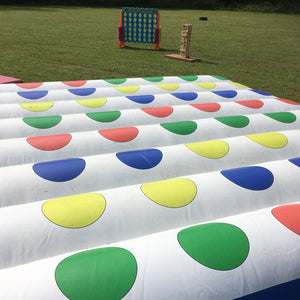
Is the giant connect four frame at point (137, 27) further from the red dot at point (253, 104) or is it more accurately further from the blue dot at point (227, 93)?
the red dot at point (253, 104)

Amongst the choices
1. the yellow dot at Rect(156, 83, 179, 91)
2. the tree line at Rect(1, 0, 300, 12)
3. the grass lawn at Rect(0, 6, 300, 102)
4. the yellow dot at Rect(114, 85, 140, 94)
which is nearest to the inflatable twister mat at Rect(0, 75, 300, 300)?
the yellow dot at Rect(114, 85, 140, 94)

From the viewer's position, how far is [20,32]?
9.66 metres

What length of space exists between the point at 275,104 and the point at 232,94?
43cm

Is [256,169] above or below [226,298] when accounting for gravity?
above

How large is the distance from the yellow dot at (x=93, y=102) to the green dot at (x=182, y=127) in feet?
2.25

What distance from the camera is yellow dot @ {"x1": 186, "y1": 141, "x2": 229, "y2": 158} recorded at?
5.95ft

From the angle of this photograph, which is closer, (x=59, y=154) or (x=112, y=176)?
(x=112, y=176)

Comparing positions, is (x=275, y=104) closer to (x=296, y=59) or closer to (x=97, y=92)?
(x=97, y=92)

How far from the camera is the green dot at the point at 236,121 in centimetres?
226

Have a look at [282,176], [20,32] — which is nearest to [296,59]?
[282,176]

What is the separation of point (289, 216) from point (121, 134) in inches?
43.0

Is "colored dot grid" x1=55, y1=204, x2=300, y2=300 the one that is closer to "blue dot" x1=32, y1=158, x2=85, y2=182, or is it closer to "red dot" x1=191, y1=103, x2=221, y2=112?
"blue dot" x1=32, y1=158, x2=85, y2=182

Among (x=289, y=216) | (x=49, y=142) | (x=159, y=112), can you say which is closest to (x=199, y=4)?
(x=159, y=112)

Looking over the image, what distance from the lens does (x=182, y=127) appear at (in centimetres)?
214
